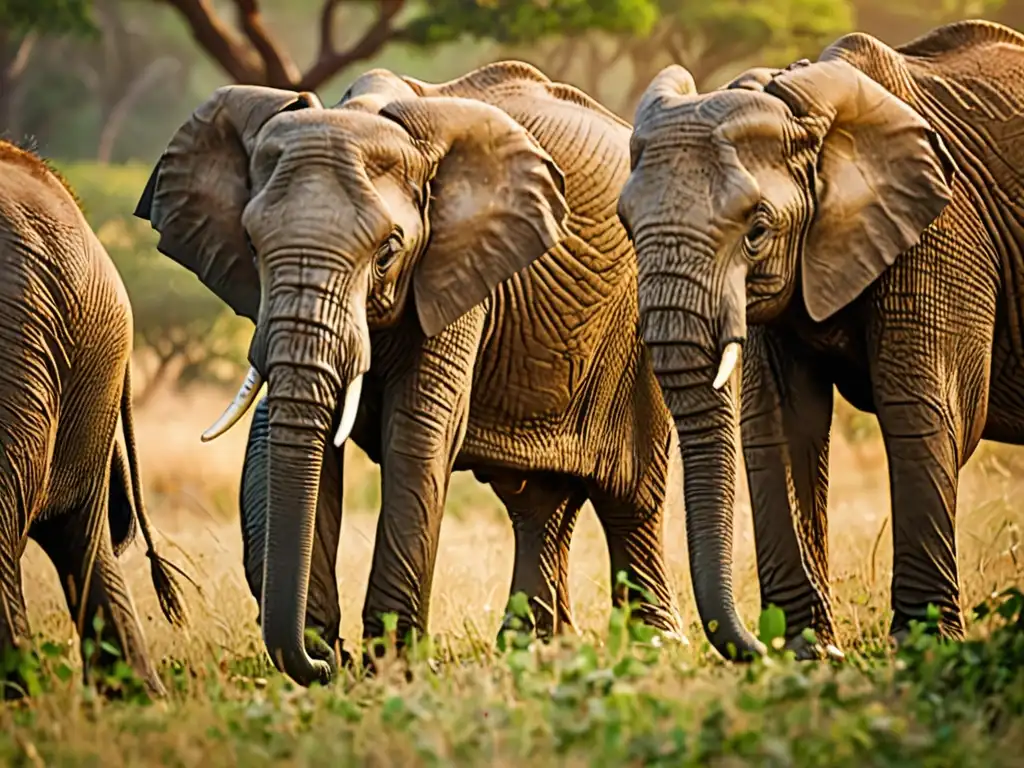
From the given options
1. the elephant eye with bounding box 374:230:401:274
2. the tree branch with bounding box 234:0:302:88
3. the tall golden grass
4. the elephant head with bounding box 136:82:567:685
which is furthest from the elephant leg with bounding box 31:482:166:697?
the tree branch with bounding box 234:0:302:88

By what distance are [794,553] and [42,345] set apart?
2405 millimetres

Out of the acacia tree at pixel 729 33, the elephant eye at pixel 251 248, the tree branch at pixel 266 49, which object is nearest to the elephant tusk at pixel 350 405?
the elephant eye at pixel 251 248

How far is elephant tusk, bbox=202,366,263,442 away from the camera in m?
6.20

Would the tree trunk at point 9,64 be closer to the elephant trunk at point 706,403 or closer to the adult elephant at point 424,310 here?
the adult elephant at point 424,310

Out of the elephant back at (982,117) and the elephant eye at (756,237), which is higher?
the elephant back at (982,117)

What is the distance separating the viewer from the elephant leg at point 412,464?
641cm

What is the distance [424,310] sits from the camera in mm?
6430

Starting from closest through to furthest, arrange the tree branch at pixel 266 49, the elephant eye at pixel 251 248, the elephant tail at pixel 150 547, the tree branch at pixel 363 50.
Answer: the elephant eye at pixel 251 248 → the elephant tail at pixel 150 547 → the tree branch at pixel 266 49 → the tree branch at pixel 363 50

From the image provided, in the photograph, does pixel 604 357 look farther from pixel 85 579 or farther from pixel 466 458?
pixel 85 579

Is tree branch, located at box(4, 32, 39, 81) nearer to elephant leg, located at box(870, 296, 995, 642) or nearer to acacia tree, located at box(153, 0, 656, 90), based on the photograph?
acacia tree, located at box(153, 0, 656, 90)

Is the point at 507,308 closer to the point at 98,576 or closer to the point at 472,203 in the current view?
the point at 472,203

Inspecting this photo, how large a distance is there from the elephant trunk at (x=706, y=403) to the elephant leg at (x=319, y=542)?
1.12 m

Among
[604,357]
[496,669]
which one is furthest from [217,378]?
[496,669]

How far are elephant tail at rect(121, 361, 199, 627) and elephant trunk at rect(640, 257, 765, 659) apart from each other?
1757mm
